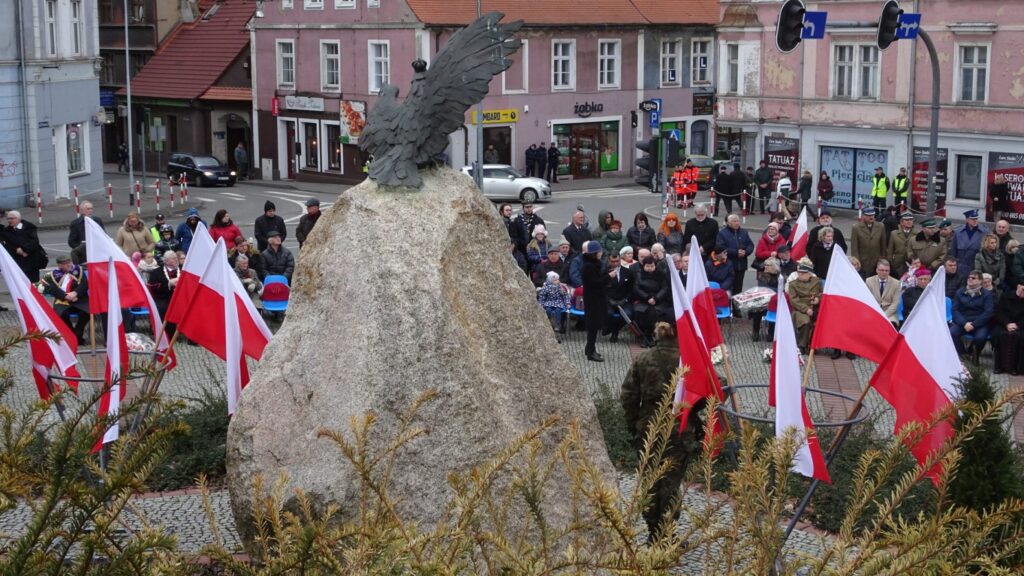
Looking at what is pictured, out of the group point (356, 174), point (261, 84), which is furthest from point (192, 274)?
point (261, 84)

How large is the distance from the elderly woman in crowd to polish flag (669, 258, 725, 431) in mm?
12291

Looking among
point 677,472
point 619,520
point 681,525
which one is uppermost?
point 619,520

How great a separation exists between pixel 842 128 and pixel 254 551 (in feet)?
98.8

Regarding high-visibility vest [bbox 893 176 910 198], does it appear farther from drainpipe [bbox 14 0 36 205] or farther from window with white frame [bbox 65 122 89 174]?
window with white frame [bbox 65 122 89 174]

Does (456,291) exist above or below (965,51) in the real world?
below

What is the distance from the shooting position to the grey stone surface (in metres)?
8.80

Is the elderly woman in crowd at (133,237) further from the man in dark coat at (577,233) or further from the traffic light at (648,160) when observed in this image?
the traffic light at (648,160)

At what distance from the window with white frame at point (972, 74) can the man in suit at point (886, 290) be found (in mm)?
16891

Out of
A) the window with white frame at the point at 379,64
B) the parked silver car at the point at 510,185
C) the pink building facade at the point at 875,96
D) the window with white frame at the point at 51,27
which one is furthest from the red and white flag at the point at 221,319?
the window with white frame at the point at 379,64

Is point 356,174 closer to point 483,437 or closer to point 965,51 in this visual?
point 965,51

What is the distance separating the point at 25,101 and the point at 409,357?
3126cm

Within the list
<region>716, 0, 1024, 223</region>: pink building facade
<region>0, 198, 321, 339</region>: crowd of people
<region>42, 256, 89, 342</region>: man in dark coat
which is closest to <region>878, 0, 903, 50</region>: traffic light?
<region>716, 0, 1024, 223</region>: pink building facade

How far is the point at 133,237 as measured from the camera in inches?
815

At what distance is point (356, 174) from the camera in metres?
47.1
